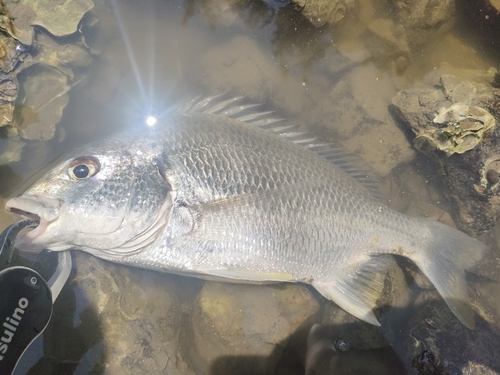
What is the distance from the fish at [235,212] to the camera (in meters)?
2.11

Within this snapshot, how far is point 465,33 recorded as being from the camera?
3482 mm

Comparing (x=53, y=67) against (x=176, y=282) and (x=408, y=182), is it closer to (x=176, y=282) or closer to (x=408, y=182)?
(x=176, y=282)

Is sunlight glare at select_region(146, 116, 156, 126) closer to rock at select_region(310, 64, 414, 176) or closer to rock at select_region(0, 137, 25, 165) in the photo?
rock at select_region(0, 137, 25, 165)

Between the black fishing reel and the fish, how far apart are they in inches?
5.9

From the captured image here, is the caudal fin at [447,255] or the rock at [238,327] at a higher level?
the caudal fin at [447,255]

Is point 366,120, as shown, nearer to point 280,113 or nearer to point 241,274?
point 280,113

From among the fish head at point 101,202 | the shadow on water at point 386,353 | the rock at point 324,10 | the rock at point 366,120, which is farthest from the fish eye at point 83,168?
the rock at point 324,10

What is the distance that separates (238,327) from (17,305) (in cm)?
158

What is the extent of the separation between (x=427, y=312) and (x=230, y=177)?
2.22 meters

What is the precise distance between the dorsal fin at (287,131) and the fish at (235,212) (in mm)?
13

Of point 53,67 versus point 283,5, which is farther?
point 283,5

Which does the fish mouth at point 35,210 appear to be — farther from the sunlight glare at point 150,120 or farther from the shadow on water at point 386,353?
the shadow on water at point 386,353

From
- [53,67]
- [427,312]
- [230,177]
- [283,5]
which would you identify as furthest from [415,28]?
[53,67]

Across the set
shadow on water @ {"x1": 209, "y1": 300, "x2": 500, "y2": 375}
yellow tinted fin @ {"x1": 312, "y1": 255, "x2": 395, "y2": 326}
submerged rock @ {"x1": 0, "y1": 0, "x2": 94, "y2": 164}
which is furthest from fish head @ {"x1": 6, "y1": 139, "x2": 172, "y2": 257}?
yellow tinted fin @ {"x1": 312, "y1": 255, "x2": 395, "y2": 326}
